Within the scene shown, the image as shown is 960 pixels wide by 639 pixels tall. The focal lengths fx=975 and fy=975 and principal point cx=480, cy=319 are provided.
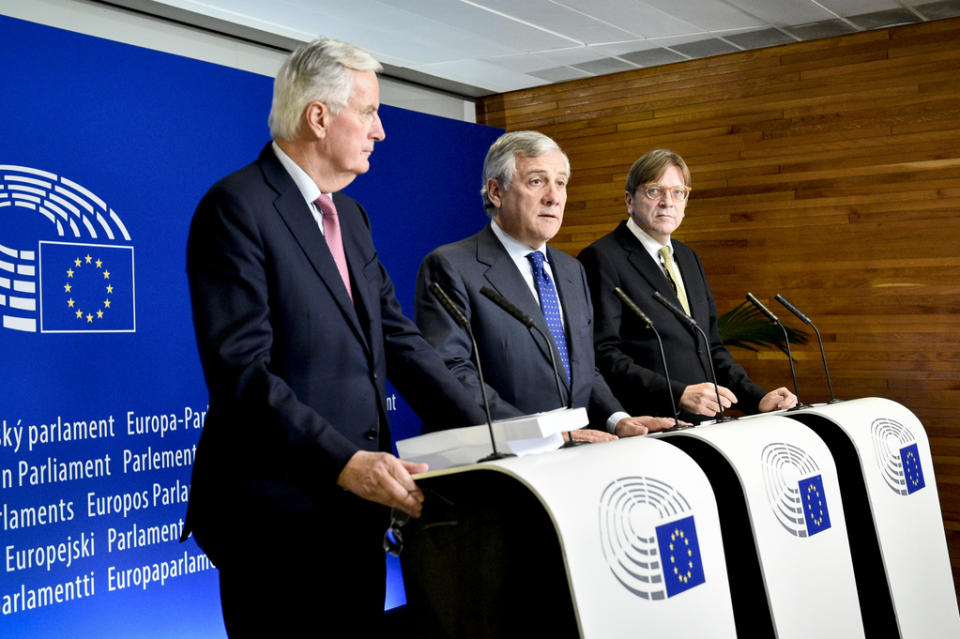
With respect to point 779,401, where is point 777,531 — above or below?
below

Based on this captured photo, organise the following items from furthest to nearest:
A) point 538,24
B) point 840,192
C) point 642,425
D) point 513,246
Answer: point 840,192 → point 538,24 → point 513,246 → point 642,425

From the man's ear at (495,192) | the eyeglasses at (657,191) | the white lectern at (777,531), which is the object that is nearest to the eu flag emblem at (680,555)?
the white lectern at (777,531)

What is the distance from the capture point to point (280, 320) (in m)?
1.96

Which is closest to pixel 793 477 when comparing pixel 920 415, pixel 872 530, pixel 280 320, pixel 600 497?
pixel 872 530

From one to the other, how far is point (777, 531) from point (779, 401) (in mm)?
1021

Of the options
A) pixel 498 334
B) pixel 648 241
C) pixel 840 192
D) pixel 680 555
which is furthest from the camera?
pixel 840 192

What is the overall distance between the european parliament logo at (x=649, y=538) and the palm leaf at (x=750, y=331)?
374 centimetres

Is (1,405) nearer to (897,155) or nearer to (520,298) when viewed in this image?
(520,298)

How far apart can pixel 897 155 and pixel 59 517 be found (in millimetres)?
4899

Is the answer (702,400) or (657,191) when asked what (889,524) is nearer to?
(702,400)

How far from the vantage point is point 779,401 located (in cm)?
327

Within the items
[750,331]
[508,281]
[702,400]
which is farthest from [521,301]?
[750,331]

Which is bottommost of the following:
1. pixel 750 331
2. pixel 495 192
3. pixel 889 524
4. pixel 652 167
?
pixel 889 524

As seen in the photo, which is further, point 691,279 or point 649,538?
point 691,279
